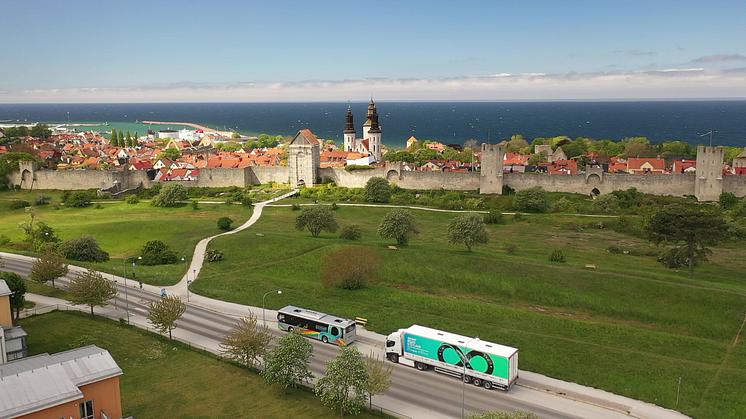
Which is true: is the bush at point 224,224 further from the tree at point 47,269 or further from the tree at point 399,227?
the tree at point 47,269

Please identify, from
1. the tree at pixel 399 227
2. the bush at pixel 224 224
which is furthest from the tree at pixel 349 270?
the bush at pixel 224 224

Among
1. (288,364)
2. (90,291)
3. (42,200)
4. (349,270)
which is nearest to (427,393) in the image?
(288,364)

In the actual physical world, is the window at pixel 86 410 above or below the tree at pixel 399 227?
below

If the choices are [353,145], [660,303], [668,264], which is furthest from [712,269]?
[353,145]

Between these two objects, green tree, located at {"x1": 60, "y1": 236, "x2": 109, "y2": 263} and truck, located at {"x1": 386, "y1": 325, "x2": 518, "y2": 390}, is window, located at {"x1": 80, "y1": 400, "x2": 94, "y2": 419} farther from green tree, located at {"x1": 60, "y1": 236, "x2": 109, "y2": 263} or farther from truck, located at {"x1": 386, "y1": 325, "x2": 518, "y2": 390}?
green tree, located at {"x1": 60, "y1": 236, "x2": 109, "y2": 263}

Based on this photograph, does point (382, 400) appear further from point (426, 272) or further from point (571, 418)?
point (426, 272)
